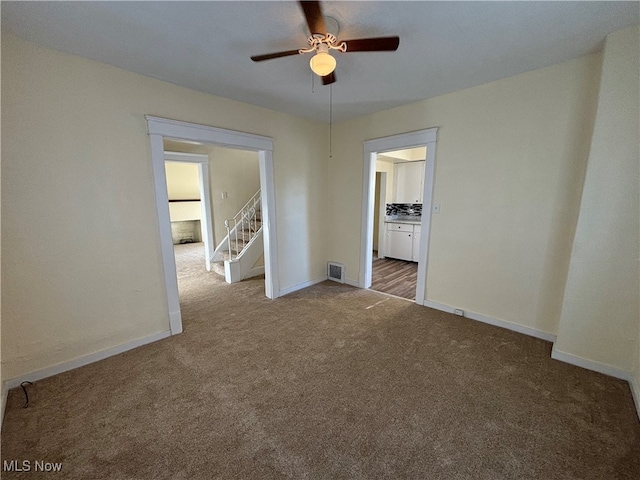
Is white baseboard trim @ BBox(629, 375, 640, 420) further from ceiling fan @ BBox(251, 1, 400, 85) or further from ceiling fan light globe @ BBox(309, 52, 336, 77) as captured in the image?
ceiling fan light globe @ BBox(309, 52, 336, 77)

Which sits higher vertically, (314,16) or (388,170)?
(314,16)

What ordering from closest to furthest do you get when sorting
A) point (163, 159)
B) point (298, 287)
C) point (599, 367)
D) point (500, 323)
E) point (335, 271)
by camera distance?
1. point (599, 367)
2. point (163, 159)
3. point (500, 323)
4. point (298, 287)
5. point (335, 271)

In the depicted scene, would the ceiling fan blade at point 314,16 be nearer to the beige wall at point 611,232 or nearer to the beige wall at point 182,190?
the beige wall at point 611,232

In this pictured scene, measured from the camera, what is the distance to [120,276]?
232 cm

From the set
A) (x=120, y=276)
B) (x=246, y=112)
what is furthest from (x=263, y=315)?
(x=246, y=112)

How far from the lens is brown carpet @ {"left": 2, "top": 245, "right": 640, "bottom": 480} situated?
4.50ft

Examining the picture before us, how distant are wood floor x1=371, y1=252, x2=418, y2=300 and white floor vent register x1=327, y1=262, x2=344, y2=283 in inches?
20.5

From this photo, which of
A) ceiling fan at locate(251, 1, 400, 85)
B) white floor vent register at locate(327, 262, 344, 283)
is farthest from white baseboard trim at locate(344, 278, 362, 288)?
ceiling fan at locate(251, 1, 400, 85)

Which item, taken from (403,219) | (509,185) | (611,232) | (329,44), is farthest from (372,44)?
(403,219)

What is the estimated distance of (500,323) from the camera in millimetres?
2734

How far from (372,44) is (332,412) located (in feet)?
7.63

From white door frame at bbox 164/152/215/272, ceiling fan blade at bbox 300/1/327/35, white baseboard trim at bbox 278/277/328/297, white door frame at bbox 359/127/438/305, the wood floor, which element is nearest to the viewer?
ceiling fan blade at bbox 300/1/327/35

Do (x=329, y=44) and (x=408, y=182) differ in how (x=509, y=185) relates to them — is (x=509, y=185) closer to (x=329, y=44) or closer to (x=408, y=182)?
(x=329, y=44)

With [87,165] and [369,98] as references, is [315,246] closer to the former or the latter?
[369,98]
